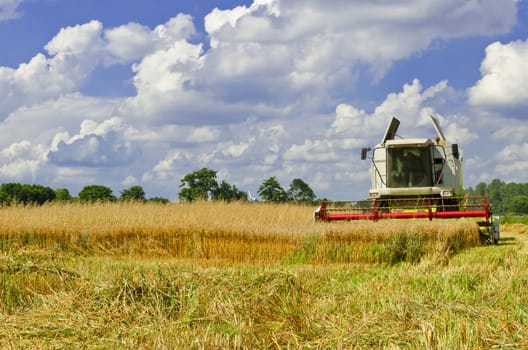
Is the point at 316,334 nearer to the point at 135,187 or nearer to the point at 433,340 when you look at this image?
the point at 433,340

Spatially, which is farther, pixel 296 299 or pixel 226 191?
pixel 226 191

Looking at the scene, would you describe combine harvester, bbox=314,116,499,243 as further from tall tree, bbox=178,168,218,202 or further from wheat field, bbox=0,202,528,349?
tall tree, bbox=178,168,218,202

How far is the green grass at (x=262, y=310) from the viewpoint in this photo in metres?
3.91

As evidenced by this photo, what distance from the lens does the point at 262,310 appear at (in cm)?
482

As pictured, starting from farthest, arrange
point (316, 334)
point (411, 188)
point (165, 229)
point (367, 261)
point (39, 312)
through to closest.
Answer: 1. point (411, 188)
2. point (165, 229)
3. point (367, 261)
4. point (39, 312)
5. point (316, 334)

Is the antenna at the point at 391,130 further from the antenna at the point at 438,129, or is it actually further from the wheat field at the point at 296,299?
the wheat field at the point at 296,299

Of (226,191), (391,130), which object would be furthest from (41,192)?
(391,130)

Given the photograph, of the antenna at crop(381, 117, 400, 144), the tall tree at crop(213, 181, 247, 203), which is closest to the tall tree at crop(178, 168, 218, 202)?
the tall tree at crop(213, 181, 247, 203)

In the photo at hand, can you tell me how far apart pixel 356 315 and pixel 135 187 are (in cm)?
4402

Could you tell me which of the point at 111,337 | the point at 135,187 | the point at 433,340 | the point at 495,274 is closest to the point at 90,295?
the point at 111,337

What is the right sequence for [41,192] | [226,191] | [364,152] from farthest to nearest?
[41,192], [226,191], [364,152]

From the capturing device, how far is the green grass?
391 centimetres

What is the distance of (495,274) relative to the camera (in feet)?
21.2

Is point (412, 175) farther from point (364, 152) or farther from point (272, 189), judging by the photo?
point (272, 189)
